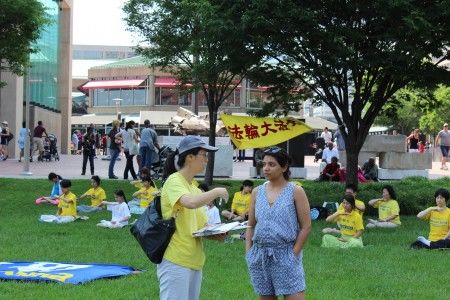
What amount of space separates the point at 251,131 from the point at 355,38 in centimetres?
375

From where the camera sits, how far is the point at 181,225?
614 centimetres

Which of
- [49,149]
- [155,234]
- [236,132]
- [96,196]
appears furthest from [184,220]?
[49,149]

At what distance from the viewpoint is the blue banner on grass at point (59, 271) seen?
31.8 feet

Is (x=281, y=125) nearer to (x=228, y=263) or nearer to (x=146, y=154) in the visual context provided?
(x=146, y=154)

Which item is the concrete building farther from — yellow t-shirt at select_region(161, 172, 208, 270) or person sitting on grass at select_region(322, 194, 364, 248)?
yellow t-shirt at select_region(161, 172, 208, 270)

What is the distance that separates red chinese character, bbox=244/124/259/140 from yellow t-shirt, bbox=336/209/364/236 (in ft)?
18.0

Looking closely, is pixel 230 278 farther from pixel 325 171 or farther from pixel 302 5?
pixel 325 171

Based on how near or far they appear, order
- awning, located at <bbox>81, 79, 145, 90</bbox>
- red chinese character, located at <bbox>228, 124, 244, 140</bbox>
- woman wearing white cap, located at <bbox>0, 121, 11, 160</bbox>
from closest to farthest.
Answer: red chinese character, located at <bbox>228, 124, 244, 140</bbox>
woman wearing white cap, located at <bbox>0, 121, 11, 160</bbox>
awning, located at <bbox>81, 79, 145, 90</bbox>

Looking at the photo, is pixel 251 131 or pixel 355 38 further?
pixel 251 131

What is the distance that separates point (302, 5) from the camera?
1688 centimetres

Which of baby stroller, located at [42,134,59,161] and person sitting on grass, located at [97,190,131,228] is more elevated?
baby stroller, located at [42,134,59,161]

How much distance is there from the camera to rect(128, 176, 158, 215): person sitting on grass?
17.6 metres

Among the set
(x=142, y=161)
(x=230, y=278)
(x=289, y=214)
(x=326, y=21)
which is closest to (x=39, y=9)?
(x=142, y=161)

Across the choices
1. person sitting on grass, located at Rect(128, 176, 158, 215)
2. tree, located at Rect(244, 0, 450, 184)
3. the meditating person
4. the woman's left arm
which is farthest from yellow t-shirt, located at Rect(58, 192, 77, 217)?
the woman's left arm
